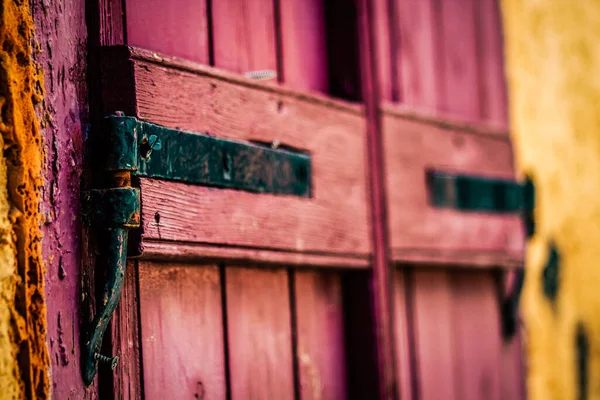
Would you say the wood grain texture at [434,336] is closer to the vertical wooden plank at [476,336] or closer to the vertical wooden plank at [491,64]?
the vertical wooden plank at [476,336]

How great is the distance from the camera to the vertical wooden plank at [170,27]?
3.30ft

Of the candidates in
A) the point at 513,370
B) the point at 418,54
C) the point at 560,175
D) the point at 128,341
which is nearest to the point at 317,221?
the point at 128,341

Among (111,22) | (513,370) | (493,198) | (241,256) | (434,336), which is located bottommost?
(513,370)

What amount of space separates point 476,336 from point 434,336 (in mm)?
161

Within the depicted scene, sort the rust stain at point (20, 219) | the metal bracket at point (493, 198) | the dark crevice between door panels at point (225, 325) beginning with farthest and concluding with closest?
the metal bracket at point (493, 198), the dark crevice between door panels at point (225, 325), the rust stain at point (20, 219)

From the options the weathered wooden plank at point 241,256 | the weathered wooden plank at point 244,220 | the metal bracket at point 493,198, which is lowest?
the weathered wooden plank at point 241,256

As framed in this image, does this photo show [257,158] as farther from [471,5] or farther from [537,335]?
[537,335]

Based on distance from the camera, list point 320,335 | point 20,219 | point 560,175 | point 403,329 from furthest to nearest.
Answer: point 560,175 < point 403,329 < point 320,335 < point 20,219

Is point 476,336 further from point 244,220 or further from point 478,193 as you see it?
point 244,220

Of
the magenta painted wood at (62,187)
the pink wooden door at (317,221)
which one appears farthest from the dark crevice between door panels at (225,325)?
the magenta painted wood at (62,187)

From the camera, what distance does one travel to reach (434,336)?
1505mm

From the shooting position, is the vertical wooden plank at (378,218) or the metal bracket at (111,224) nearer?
the metal bracket at (111,224)

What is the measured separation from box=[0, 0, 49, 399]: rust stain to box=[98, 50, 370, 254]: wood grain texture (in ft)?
0.43

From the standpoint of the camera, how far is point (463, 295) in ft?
5.28
